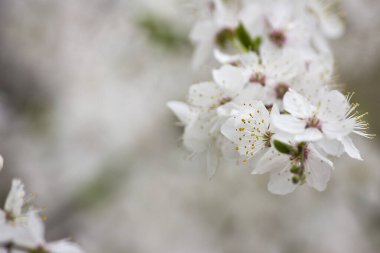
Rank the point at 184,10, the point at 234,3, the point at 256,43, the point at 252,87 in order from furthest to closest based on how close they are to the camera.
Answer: the point at 184,10 < the point at 234,3 < the point at 256,43 < the point at 252,87

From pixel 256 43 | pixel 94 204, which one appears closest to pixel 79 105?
pixel 94 204

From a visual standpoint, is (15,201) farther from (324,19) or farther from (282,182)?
(324,19)

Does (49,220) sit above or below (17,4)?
below

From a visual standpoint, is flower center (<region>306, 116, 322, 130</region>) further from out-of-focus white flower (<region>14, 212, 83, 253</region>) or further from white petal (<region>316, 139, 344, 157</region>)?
out-of-focus white flower (<region>14, 212, 83, 253</region>)

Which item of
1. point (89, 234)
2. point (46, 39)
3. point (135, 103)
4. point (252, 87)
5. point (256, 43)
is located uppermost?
point (46, 39)

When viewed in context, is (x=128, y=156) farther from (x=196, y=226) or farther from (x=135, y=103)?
(x=196, y=226)

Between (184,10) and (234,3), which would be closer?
(234,3)

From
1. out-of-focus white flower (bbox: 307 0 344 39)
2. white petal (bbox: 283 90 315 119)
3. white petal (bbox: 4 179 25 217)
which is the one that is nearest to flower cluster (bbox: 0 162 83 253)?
white petal (bbox: 4 179 25 217)
